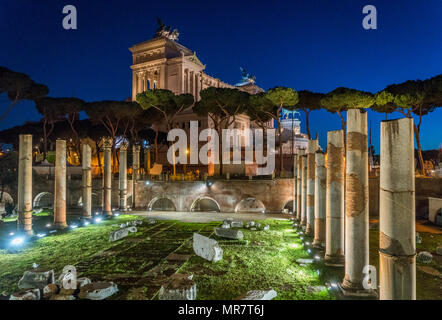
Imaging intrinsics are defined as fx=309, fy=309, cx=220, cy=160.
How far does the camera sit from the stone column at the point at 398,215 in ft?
13.2

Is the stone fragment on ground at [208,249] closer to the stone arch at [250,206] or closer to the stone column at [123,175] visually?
the stone column at [123,175]

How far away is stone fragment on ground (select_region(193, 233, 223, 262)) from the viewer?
339 inches

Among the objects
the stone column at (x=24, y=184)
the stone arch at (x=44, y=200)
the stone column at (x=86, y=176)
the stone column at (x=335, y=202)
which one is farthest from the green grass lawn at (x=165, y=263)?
the stone arch at (x=44, y=200)

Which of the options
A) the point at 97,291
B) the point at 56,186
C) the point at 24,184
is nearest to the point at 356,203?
the point at 97,291

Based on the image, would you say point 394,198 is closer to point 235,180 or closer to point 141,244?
point 141,244

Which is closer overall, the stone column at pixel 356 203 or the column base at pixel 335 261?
the stone column at pixel 356 203

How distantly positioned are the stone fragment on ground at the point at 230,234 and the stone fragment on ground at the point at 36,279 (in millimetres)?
6547

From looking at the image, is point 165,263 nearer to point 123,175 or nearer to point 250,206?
point 123,175

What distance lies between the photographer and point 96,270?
26.2 feet

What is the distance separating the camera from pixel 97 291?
600 centimetres

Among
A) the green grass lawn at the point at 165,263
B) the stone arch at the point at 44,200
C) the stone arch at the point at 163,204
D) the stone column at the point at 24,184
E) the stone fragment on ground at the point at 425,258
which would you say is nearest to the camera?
the green grass lawn at the point at 165,263
